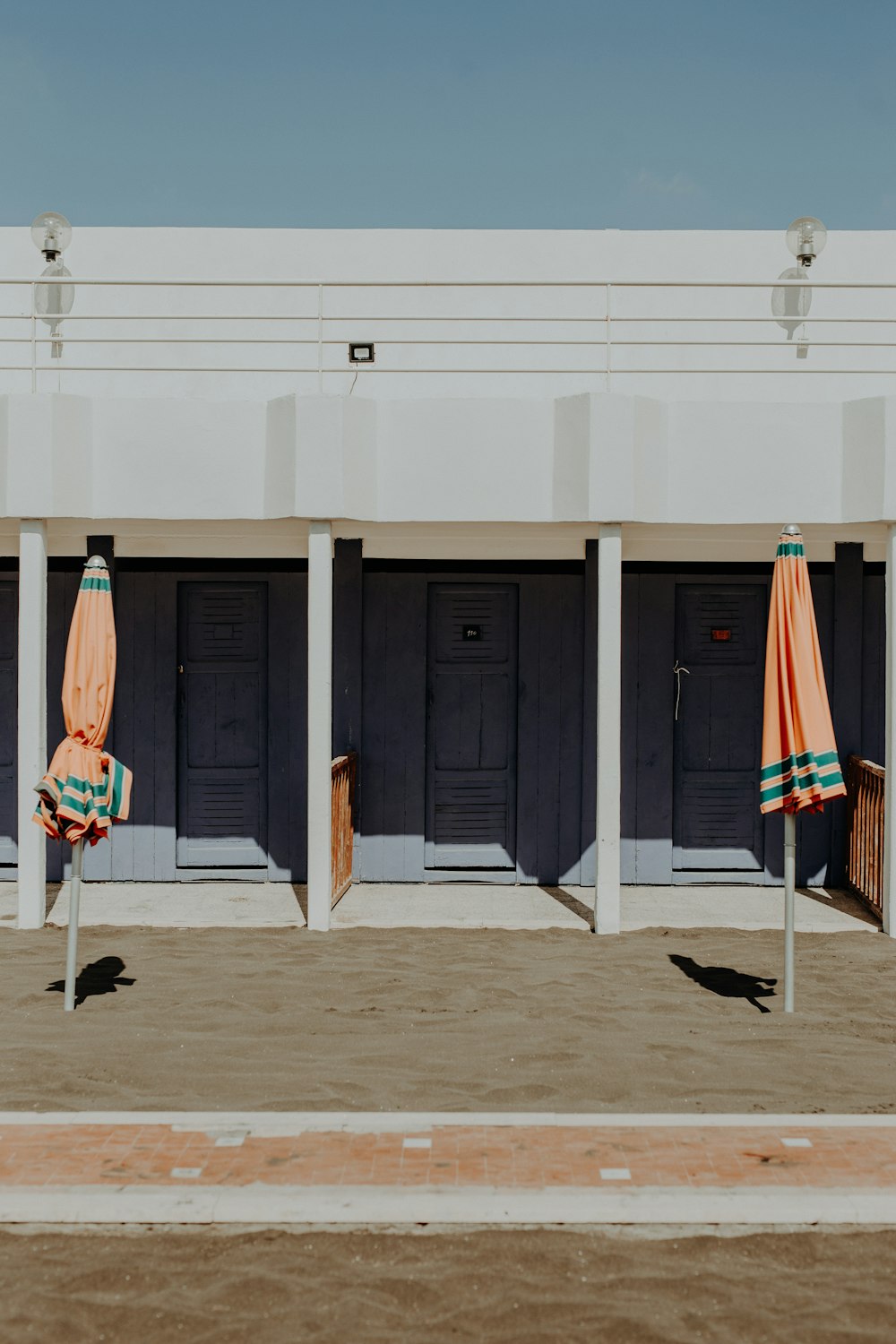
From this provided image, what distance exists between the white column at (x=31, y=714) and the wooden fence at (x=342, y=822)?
2395 millimetres

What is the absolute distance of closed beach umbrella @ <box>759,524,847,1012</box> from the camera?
7387 millimetres

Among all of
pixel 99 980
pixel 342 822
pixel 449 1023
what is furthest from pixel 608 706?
pixel 99 980

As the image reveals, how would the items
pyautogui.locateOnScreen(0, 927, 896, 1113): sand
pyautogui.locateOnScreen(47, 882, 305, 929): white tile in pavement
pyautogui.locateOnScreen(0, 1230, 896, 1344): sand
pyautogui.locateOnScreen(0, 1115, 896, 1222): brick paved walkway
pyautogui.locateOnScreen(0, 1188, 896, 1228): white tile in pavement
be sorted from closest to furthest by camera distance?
pyautogui.locateOnScreen(0, 1230, 896, 1344): sand → pyautogui.locateOnScreen(0, 1188, 896, 1228): white tile in pavement → pyautogui.locateOnScreen(0, 1115, 896, 1222): brick paved walkway → pyautogui.locateOnScreen(0, 927, 896, 1113): sand → pyautogui.locateOnScreen(47, 882, 305, 929): white tile in pavement

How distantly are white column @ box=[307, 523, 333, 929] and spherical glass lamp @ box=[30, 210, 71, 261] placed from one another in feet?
14.9

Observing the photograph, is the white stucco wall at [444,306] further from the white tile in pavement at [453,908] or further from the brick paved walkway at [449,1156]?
the brick paved walkway at [449,1156]

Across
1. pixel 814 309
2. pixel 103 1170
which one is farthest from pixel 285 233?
pixel 103 1170

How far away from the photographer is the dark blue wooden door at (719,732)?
11859 mm

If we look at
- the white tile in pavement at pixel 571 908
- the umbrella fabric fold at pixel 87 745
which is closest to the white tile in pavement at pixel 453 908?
the white tile in pavement at pixel 571 908

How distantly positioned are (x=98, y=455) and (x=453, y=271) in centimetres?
437

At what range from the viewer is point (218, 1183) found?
507cm

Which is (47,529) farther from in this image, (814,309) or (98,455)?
(814,309)

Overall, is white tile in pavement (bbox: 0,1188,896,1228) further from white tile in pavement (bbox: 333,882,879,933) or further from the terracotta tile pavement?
white tile in pavement (bbox: 333,882,879,933)

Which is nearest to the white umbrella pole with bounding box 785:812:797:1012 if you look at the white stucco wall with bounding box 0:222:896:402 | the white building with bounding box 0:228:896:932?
the white building with bounding box 0:228:896:932

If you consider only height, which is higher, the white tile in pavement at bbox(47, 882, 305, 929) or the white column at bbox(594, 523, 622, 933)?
the white column at bbox(594, 523, 622, 933)
